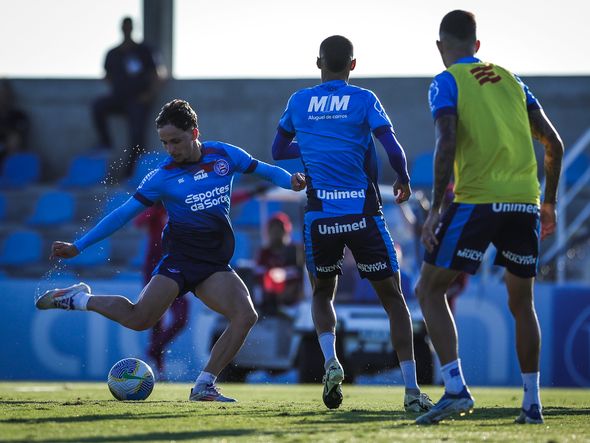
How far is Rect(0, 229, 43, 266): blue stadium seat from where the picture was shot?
1997cm

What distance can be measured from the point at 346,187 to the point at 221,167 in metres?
1.12

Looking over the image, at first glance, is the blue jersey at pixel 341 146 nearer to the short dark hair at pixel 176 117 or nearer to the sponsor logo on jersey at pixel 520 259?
the short dark hair at pixel 176 117

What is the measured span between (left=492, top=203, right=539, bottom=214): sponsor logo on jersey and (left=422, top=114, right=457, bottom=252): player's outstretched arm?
0.29 meters

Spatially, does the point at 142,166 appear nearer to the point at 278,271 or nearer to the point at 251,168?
the point at 278,271

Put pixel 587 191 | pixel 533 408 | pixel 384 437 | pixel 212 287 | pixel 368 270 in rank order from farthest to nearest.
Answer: pixel 587 191 < pixel 212 287 < pixel 368 270 < pixel 533 408 < pixel 384 437

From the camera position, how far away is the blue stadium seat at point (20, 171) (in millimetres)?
22172

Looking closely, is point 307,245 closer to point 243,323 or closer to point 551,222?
point 243,323

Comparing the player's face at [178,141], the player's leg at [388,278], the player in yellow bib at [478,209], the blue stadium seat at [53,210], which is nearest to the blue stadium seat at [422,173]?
the blue stadium seat at [53,210]

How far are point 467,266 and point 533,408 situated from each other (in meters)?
0.82

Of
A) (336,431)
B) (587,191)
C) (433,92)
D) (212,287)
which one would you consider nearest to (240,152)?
(212,287)

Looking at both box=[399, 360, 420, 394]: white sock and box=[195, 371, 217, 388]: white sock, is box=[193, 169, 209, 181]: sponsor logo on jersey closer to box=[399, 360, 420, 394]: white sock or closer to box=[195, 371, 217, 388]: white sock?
box=[195, 371, 217, 388]: white sock

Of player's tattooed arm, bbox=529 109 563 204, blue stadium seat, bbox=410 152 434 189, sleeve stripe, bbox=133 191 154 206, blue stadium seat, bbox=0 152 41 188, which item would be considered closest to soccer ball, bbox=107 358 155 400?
sleeve stripe, bbox=133 191 154 206

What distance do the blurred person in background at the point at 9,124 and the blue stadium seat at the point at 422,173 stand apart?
7440mm

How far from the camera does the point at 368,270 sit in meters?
7.48
